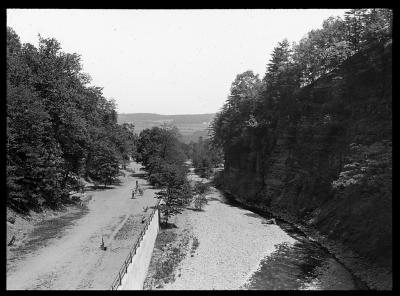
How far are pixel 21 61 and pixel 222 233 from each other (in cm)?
2503

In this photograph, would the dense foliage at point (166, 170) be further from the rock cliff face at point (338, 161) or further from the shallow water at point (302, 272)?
the rock cliff face at point (338, 161)

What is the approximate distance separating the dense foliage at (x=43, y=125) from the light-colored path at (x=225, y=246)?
13559 mm

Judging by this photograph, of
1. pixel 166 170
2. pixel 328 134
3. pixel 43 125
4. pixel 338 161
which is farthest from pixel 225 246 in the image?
pixel 328 134

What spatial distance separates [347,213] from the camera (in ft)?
98.3

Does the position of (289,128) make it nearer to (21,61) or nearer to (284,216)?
(284,216)

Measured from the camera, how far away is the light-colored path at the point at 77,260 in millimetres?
17562

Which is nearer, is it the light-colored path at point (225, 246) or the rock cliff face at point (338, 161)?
the light-colored path at point (225, 246)

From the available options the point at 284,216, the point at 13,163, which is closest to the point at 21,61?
the point at 13,163

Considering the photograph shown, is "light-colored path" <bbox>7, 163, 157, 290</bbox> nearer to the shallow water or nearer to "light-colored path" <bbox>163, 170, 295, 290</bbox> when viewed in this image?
"light-colored path" <bbox>163, 170, 295, 290</bbox>

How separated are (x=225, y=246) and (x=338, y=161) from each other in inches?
657

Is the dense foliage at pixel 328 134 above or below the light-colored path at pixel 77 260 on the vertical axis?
above

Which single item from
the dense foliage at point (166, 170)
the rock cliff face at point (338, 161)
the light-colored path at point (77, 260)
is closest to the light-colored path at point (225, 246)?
the dense foliage at point (166, 170)

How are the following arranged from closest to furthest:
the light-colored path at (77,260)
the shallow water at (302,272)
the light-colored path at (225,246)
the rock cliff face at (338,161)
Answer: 1. the light-colored path at (77,260)
2. the shallow water at (302,272)
3. the light-colored path at (225,246)
4. the rock cliff face at (338,161)

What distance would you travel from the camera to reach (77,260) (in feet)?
67.7
